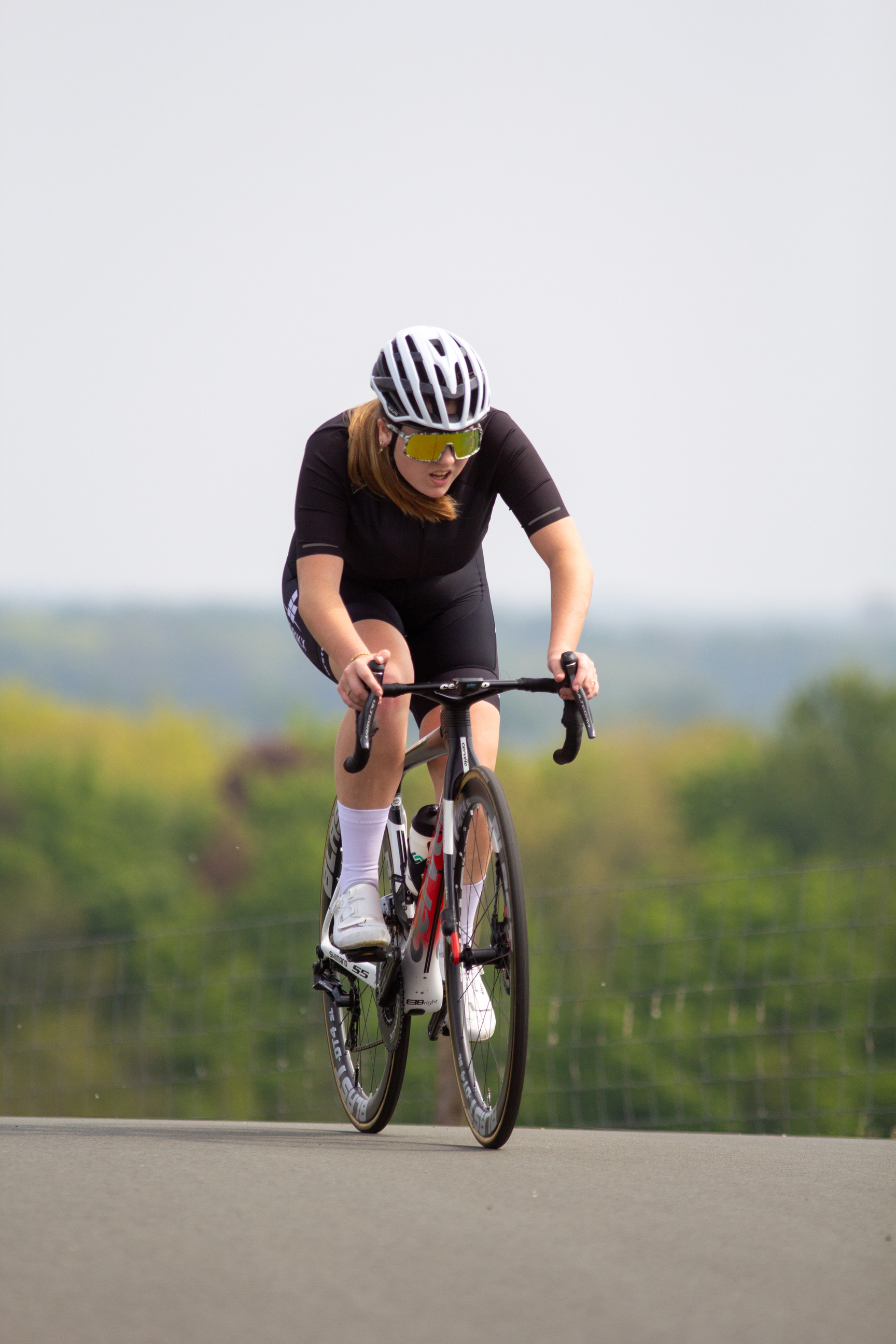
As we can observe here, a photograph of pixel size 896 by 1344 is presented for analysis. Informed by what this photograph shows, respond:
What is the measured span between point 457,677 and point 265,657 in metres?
111

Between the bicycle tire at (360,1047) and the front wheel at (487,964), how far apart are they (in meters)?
0.37

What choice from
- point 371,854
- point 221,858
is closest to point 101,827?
point 221,858

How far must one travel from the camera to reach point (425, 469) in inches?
169

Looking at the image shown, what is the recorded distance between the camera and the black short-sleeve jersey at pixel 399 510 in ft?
14.4

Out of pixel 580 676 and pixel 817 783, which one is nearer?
pixel 580 676

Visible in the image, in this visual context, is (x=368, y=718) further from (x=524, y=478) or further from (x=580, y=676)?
(x=524, y=478)

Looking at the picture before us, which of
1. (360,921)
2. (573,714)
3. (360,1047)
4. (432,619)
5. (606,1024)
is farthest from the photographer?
Answer: (606,1024)

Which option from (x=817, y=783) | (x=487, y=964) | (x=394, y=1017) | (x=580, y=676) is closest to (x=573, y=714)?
(x=580, y=676)

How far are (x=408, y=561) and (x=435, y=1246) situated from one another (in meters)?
2.22

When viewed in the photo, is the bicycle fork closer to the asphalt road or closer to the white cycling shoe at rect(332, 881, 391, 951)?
the white cycling shoe at rect(332, 881, 391, 951)

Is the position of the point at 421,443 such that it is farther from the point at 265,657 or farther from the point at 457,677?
the point at 265,657

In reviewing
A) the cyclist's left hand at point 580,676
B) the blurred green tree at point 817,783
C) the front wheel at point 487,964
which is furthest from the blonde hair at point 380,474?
the blurred green tree at point 817,783

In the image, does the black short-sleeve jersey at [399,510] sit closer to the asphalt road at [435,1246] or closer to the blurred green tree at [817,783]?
the asphalt road at [435,1246]

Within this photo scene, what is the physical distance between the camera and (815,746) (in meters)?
68.6
